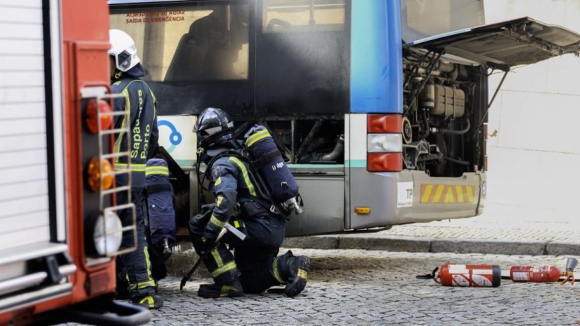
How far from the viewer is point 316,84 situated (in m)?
8.65

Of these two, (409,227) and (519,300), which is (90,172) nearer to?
(519,300)

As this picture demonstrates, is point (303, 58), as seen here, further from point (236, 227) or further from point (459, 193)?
point (459, 193)

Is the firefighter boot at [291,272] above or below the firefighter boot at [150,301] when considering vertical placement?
above

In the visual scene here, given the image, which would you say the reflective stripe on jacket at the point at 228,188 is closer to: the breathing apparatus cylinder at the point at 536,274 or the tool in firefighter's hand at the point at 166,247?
the tool in firefighter's hand at the point at 166,247

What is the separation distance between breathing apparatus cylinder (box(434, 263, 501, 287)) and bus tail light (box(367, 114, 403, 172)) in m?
0.93

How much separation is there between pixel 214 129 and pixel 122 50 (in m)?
1.11

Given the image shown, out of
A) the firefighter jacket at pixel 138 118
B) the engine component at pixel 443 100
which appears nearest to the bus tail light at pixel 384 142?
the engine component at pixel 443 100

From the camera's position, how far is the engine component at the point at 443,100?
9680 millimetres

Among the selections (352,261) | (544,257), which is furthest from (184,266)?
(544,257)

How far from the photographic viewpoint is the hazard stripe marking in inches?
364

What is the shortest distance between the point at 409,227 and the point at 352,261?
226 cm

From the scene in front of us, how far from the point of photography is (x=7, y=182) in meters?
3.85

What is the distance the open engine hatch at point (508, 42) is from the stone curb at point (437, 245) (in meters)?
1.71

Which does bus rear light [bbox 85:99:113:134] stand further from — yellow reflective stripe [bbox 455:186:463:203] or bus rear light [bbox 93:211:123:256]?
yellow reflective stripe [bbox 455:186:463:203]
